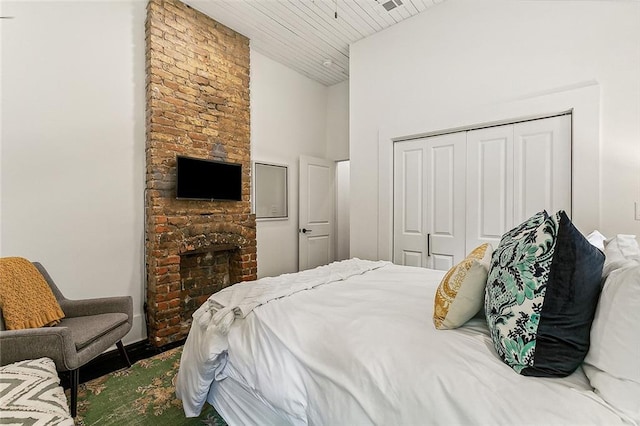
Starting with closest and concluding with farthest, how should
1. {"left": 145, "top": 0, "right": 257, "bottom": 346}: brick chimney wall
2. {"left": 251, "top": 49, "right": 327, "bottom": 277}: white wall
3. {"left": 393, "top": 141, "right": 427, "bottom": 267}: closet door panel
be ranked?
{"left": 145, "top": 0, "right": 257, "bottom": 346}: brick chimney wall → {"left": 393, "top": 141, "right": 427, "bottom": 267}: closet door panel → {"left": 251, "top": 49, "right": 327, "bottom": 277}: white wall

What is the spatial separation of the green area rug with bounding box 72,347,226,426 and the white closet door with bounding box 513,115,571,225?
2.89 m

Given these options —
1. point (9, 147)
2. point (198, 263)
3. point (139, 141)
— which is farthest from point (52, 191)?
point (198, 263)

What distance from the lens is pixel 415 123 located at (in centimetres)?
330

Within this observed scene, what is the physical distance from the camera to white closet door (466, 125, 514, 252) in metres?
2.80

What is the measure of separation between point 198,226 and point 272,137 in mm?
1724

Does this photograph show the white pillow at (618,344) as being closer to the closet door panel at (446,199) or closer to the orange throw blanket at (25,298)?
the closet door panel at (446,199)

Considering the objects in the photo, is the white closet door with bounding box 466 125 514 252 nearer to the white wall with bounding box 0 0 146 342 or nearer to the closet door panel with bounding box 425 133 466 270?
the closet door panel with bounding box 425 133 466 270

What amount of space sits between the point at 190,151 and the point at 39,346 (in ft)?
6.93

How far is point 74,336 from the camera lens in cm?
190

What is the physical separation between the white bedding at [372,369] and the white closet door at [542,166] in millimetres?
1638

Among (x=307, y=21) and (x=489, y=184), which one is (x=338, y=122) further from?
(x=489, y=184)

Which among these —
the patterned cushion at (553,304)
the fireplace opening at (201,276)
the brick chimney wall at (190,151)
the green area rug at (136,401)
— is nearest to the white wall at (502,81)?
the brick chimney wall at (190,151)

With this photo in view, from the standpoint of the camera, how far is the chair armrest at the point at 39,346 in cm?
166

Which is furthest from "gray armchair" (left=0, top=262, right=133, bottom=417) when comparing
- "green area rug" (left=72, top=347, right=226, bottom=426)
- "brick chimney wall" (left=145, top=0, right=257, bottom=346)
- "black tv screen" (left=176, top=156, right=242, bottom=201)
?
"black tv screen" (left=176, top=156, right=242, bottom=201)
